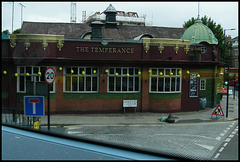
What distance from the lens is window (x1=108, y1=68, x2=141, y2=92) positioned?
7.96m

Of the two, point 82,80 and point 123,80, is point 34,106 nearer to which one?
point 82,80

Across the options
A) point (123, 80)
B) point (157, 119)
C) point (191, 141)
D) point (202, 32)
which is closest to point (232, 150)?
point (191, 141)

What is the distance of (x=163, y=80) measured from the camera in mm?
8195

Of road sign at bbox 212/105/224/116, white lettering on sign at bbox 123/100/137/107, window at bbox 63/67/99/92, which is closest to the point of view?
road sign at bbox 212/105/224/116

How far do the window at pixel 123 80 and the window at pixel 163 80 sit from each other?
0.51 meters

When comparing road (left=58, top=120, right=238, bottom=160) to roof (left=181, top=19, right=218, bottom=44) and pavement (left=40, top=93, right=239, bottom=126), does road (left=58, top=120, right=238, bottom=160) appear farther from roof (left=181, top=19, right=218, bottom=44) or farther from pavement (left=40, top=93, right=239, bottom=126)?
roof (left=181, top=19, right=218, bottom=44)

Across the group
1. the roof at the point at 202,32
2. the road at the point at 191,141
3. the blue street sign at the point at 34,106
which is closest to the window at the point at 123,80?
the road at the point at 191,141

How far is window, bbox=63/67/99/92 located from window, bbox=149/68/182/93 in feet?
6.30

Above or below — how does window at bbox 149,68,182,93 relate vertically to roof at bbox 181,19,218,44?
below

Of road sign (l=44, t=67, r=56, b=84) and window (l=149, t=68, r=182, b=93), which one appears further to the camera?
window (l=149, t=68, r=182, b=93)

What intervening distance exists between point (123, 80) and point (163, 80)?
4.53ft

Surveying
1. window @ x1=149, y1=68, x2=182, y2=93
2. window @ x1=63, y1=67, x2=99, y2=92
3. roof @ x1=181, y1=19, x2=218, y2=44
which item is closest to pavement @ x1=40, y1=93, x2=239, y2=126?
roof @ x1=181, y1=19, x2=218, y2=44

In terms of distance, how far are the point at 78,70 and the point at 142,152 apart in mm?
6361

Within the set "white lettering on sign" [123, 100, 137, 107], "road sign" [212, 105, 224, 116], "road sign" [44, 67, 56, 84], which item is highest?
"road sign" [44, 67, 56, 84]
